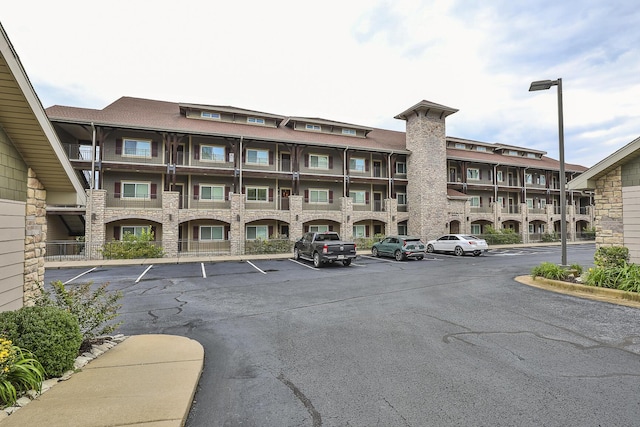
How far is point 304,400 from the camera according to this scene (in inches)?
147

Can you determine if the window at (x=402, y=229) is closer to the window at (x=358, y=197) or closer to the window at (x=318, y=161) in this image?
the window at (x=358, y=197)

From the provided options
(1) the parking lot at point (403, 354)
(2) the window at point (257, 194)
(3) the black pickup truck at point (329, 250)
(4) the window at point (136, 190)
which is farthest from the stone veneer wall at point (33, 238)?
(2) the window at point (257, 194)

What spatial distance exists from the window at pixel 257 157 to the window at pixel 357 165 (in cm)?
835

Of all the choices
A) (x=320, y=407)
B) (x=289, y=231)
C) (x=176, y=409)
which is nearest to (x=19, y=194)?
(x=176, y=409)

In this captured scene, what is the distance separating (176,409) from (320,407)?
161 centimetres

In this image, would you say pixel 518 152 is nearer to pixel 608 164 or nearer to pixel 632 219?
pixel 608 164

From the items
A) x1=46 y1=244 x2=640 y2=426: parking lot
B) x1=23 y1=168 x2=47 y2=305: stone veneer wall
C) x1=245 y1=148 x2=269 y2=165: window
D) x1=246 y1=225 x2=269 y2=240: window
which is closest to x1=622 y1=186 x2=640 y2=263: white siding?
x1=46 y1=244 x2=640 y2=426: parking lot

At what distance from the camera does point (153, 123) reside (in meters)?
23.2

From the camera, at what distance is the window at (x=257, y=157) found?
26.6m

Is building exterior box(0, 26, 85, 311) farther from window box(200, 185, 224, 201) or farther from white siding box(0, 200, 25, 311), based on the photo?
window box(200, 185, 224, 201)

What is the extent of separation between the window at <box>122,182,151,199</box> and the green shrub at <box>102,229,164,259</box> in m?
4.20

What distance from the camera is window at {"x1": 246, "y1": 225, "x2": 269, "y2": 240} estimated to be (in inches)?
1035

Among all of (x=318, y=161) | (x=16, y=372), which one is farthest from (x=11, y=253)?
(x=318, y=161)

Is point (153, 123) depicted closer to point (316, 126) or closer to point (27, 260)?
point (316, 126)
